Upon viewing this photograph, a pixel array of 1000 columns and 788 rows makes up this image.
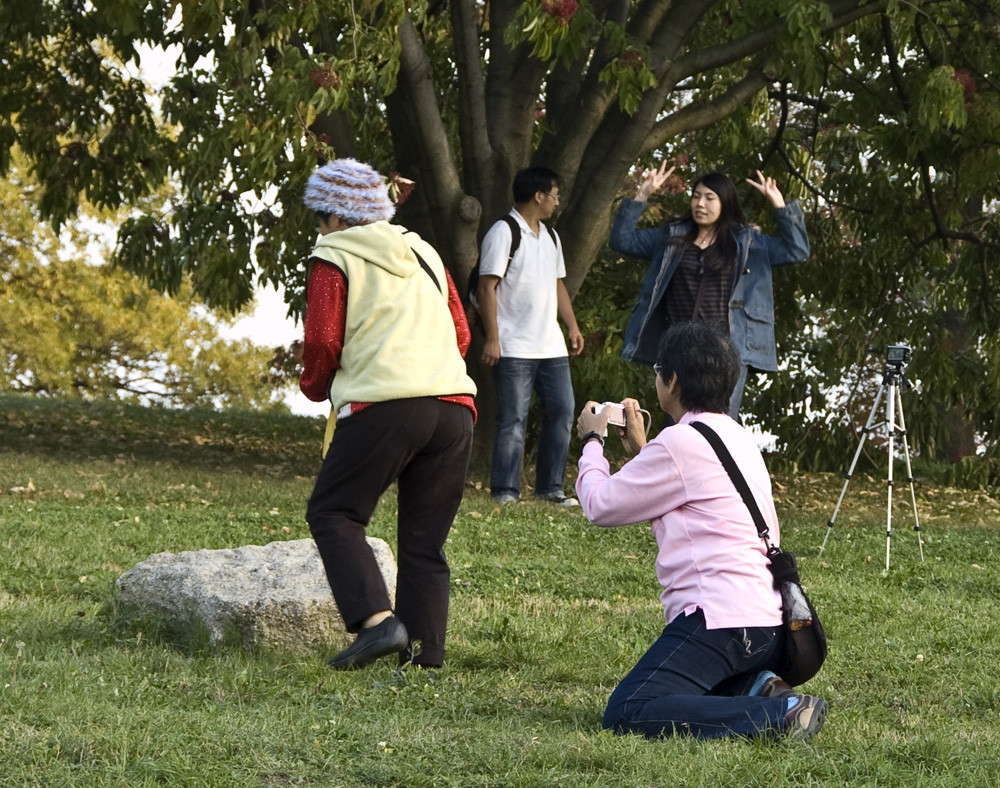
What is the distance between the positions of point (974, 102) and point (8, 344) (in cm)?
2599

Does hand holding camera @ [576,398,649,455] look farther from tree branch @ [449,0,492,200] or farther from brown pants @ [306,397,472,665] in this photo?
tree branch @ [449,0,492,200]

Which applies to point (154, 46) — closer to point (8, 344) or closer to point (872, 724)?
point (872, 724)

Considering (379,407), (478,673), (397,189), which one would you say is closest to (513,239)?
(397,189)

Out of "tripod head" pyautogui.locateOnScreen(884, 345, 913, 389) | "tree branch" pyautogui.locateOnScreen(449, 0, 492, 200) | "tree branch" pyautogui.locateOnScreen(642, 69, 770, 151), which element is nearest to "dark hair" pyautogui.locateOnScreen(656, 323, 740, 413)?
"tripod head" pyautogui.locateOnScreen(884, 345, 913, 389)

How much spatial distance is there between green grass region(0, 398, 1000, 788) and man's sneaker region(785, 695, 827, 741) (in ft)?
0.21

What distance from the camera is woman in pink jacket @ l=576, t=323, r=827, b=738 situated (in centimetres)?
447

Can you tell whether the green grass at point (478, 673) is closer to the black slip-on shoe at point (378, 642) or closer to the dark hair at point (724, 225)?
the black slip-on shoe at point (378, 642)

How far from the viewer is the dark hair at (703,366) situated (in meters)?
4.78

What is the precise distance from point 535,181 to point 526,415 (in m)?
1.80

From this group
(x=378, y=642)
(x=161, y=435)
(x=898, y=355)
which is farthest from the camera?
(x=161, y=435)

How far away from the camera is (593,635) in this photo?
635 cm

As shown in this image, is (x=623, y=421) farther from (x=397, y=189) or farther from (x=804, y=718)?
(x=397, y=189)

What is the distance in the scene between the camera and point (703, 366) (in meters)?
4.78

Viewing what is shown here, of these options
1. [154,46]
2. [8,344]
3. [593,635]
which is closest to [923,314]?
[154,46]
